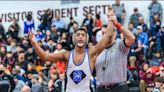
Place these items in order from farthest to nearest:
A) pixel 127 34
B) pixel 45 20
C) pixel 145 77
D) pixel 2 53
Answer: pixel 45 20 → pixel 2 53 → pixel 145 77 → pixel 127 34

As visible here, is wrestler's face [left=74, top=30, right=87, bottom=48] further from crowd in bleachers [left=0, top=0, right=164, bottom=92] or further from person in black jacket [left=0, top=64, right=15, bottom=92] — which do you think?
person in black jacket [left=0, top=64, right=15, bottom=92]

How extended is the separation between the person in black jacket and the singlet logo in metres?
6.07

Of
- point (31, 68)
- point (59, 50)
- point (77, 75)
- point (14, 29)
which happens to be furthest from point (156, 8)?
point (77, 75)

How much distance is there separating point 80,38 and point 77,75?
0.49m

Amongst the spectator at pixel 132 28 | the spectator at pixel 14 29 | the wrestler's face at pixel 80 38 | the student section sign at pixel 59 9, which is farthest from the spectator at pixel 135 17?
the wrestler's face at pixel 80 38

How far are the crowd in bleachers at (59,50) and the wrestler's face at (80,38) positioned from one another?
5.26 metres

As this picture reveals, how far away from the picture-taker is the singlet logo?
21.4ft

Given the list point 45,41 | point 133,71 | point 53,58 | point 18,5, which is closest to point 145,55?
point 133,71

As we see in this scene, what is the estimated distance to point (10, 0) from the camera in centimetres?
2133

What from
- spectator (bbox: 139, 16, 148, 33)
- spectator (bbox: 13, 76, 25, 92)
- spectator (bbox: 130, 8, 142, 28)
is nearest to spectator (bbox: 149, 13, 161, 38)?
spectator (bbox: 139, 16, 148, 33)

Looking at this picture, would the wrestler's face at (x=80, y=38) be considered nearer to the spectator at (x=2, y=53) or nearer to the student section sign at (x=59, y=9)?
the spectator at (x=2, y=53)

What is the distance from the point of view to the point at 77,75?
653cm

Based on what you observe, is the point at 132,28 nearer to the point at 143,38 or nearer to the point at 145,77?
the point at 143,38

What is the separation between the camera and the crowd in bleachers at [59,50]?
43.5ft
